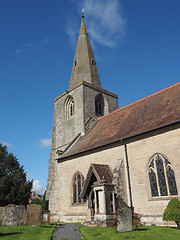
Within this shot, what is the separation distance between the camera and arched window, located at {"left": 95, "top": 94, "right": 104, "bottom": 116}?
2703 cm

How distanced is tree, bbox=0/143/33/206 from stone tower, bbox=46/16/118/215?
3371 millimetres

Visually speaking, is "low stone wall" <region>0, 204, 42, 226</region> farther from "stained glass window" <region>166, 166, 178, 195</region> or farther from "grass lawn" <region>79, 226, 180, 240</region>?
"stained glass window" <region>166, 166, 178, 195</region>

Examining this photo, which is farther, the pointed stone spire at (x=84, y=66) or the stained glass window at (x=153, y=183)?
the pointed stone spire at (x=84, y=66)

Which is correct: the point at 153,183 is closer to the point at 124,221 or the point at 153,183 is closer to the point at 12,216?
the point at 124,221

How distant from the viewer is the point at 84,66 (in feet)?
92.8

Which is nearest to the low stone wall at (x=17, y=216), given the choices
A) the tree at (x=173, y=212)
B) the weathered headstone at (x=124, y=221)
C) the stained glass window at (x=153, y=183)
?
the weathered headstone at (x=124, y=221)

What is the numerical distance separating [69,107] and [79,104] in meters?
2.75


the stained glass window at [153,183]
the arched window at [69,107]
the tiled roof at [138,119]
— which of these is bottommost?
the stained glass window at [153,183]

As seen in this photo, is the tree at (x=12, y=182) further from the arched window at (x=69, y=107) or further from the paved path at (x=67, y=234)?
the paved path at (x=67, y=234)

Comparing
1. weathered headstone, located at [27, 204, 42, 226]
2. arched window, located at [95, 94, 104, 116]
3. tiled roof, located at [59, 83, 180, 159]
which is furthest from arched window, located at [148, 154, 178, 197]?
arched window, located at [95, 94, 104, 116]

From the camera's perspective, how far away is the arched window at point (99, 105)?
88.7 ft

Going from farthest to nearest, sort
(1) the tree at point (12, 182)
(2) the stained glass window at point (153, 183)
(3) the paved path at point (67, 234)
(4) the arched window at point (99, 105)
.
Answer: (4) the arched window at point (99, 105) → (1) the tree at point (12, 182) → (2) the stained glass window at point (153, 183) → (3) the paved path at point (67, 234)

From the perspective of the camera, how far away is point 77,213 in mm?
17922

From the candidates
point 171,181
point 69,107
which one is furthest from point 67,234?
point 69,107
